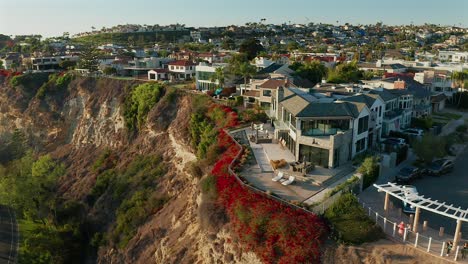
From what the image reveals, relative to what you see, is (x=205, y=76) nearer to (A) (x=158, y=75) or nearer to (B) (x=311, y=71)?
(A) (x=158, y=75)

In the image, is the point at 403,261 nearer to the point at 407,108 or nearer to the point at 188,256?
the point at 188,256

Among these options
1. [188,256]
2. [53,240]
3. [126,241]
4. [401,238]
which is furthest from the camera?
[53,240]

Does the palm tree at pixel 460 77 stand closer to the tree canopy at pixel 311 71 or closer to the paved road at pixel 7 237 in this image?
the tree canopy at pixel 311 71

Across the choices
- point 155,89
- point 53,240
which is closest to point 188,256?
point 53,240

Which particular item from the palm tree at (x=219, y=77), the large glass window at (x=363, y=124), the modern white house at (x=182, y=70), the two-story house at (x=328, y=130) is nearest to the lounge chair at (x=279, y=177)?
the two-story house at (x=328, y=130)

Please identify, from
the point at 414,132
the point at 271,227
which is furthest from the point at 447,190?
the point at 271,227

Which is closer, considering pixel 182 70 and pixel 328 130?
pixel 328 130
